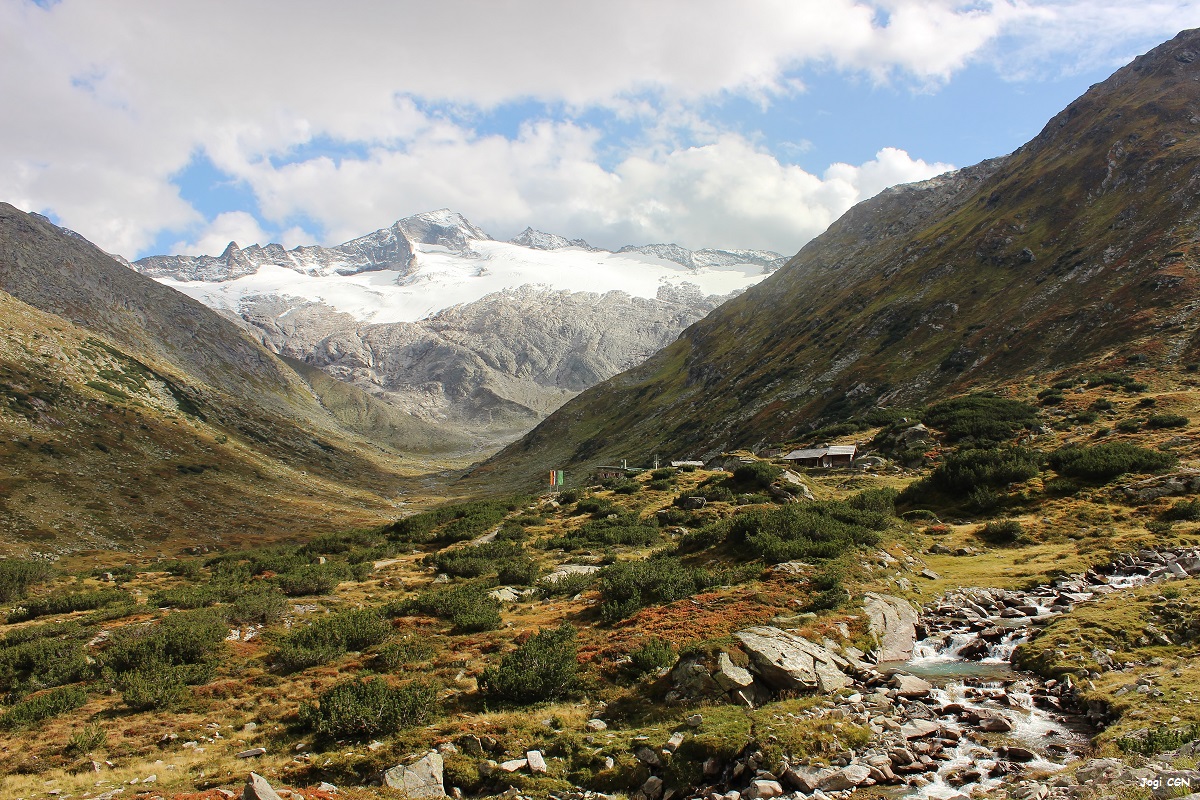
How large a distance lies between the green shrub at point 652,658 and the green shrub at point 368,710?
527cm

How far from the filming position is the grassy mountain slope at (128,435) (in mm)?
75125

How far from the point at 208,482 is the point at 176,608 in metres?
84.9

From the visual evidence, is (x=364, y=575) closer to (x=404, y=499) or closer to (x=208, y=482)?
(x=208, y=482)

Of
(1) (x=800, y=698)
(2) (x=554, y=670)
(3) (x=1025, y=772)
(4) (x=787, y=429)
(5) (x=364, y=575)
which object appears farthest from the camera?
(4) (x=787, y=429)

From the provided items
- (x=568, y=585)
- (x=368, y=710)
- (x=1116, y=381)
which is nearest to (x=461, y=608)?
(x=568, y=585)

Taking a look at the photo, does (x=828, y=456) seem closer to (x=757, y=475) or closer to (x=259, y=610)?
(x=757, y=475)

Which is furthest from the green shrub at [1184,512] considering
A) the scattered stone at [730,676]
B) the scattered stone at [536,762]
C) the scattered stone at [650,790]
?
the scattered stone at [536,762]

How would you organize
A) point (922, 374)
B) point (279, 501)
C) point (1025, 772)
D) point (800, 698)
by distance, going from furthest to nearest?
point (279, 501)
point (922, 374)
point (800, 698)
point (1025, 772)

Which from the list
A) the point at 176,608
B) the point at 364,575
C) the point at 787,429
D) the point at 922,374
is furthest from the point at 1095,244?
the point at 176,608

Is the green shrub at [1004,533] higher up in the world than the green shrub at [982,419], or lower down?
lower down

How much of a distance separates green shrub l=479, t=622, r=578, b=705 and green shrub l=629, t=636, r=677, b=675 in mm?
1656

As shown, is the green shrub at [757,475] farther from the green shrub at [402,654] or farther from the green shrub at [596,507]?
the green shrub at [402,654]

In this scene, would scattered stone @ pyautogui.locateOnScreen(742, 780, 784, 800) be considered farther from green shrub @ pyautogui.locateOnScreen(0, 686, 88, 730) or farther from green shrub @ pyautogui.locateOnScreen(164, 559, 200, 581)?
green shrub @ pyautogui.locateOnScreen(164, 559, 200, 581)

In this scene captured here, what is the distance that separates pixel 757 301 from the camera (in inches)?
7382
